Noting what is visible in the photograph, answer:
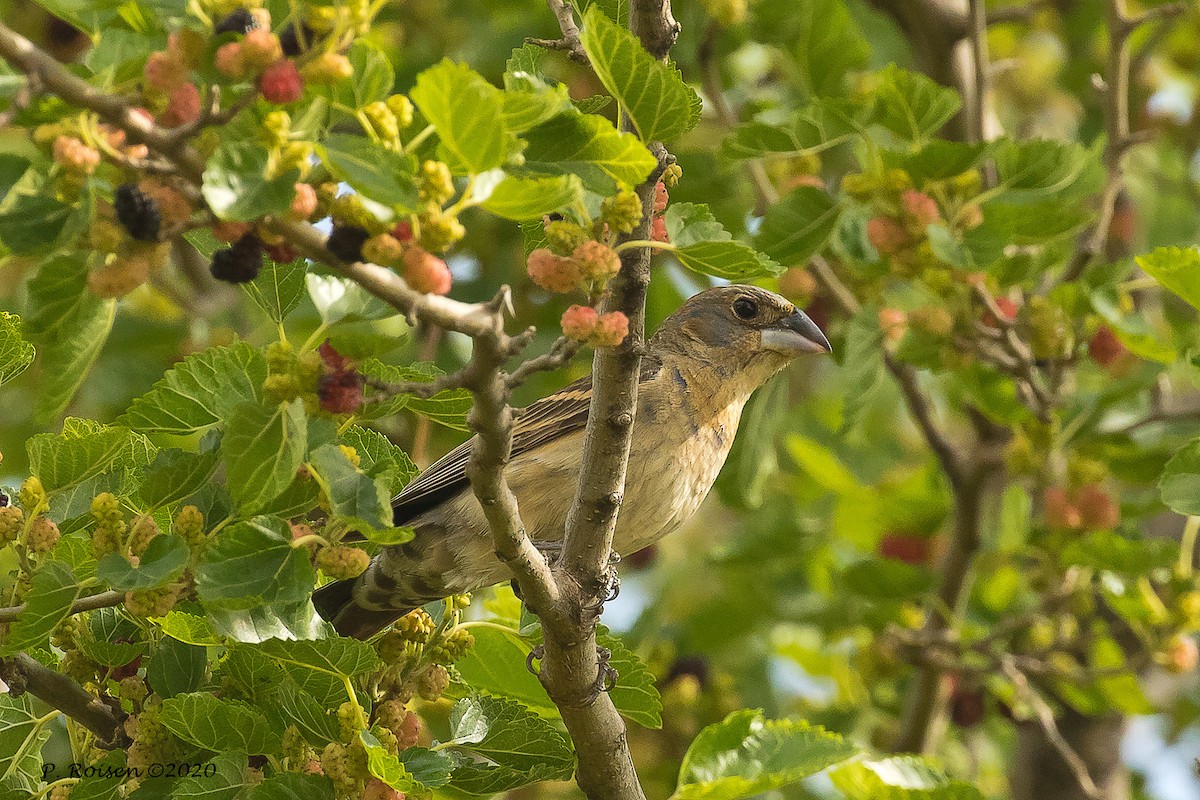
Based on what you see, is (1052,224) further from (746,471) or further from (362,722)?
(362,722)

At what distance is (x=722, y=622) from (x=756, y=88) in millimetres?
2800

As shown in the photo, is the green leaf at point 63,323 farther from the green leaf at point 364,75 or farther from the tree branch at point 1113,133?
the tree branch at point 1113,133

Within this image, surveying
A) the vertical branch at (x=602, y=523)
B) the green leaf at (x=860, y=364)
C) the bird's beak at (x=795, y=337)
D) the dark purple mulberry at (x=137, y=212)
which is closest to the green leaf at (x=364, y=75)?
the dark purple mulberry at (x=137, y=212)

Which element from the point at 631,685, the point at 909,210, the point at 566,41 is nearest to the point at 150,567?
the point at 566,41

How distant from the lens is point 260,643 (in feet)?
9.88

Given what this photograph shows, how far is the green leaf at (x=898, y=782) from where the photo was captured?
3.98m

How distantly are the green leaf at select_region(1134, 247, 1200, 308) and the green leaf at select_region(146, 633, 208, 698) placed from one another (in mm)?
2590

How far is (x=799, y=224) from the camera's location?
482 centimetres

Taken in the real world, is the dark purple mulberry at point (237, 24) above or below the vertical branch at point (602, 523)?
above

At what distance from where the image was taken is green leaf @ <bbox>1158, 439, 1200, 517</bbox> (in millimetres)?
3473

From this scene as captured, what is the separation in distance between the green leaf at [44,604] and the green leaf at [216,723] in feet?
1.16

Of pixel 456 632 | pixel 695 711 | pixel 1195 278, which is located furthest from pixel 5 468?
pixel 1195 278

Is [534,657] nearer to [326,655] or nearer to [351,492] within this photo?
[326,655]

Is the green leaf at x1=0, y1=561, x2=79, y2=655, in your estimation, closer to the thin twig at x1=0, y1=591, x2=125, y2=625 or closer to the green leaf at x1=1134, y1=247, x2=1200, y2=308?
the thin twig at x1=0, y1=591, x2=125, y2=625
